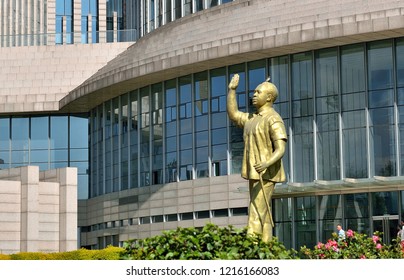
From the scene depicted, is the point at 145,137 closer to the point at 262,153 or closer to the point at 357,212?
the point at 357,212

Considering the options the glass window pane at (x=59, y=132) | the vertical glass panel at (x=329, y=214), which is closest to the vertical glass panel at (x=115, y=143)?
the glass window pane at (x=59, y=132)

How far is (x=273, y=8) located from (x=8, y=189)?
12.3m

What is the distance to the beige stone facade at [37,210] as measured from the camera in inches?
1480

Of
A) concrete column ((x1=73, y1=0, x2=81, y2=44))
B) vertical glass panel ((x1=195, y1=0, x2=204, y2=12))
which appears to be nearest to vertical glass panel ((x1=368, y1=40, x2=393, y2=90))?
vertical glass panel ((x1=195, y1=0, x2=204, y2=12))

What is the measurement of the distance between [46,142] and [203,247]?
3785cm

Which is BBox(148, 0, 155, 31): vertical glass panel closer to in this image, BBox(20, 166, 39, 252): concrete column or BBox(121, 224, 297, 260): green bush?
BBox(20, 166, 39, 252): concrete column

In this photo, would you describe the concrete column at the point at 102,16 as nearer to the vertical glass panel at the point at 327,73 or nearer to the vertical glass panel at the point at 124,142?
the vertical glass panel at the point at 124,142

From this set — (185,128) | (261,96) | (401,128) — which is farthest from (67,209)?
(261,96)

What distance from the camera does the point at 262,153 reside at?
68.1 feet

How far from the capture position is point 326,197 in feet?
124

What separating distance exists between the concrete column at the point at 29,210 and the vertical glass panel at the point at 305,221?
9.68m
